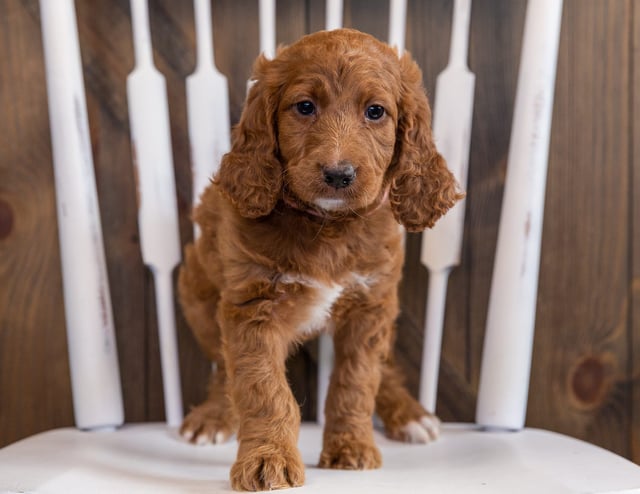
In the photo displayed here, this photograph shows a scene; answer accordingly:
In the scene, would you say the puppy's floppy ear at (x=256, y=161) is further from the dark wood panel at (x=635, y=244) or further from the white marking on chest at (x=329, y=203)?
the dark wood panel at (x=635, y=244)

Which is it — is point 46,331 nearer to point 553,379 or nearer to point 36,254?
point 36,254

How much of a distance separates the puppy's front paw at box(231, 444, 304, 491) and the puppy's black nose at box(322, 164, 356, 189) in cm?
40

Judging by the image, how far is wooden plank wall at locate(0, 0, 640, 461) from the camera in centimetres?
166

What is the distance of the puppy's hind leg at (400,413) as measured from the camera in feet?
4.62

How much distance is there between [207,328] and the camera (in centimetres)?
151

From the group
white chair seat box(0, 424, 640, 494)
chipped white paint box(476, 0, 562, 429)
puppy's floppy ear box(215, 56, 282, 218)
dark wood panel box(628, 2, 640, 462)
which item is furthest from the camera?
dark wood panel box(628, 2, 640, 462)

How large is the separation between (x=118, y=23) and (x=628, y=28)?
1.12 m

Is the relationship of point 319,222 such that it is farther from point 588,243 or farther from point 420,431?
point 588,243

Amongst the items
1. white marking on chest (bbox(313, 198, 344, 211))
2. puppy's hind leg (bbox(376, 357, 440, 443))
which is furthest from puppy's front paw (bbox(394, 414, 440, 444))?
white marking on chest (bbox(313, 198, 344, 211))

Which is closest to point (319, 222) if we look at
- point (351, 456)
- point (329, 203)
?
point (329, 203)

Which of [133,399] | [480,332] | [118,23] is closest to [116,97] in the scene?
[118,23]

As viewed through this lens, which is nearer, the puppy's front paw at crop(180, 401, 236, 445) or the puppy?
the puppy

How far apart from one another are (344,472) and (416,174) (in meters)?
0.48

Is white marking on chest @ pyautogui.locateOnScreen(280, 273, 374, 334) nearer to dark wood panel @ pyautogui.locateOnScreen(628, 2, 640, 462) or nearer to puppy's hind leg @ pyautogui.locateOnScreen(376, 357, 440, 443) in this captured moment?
puppy's hind leg @ pyautogui.locateOnScreen(376, 357, 440, 443)
